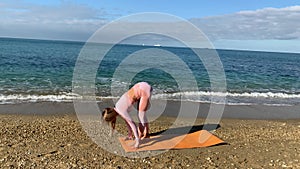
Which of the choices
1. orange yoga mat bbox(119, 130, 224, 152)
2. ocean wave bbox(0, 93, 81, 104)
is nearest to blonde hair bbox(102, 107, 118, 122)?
orange yoga mat bbox(119, 130, 224, 152)

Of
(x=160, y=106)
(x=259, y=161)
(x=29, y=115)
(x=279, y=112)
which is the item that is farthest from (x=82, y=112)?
(x=279, y=112)

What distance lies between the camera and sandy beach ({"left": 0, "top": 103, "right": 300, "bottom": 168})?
689cm

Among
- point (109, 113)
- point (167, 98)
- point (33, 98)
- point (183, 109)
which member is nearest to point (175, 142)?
point (109, 113)

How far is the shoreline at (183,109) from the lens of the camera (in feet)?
43.7

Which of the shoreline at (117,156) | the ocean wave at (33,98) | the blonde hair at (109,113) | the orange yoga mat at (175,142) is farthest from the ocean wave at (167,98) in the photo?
the orange yoga mat at (175,142)

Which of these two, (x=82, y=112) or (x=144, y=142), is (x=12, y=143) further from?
(x=82, y=112)

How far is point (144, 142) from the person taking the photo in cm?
843

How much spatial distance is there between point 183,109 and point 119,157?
8.18 metres

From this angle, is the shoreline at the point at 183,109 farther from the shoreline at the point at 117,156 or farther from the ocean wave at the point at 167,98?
the shoreline at the point at 117,156

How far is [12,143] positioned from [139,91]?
3722 millimetres

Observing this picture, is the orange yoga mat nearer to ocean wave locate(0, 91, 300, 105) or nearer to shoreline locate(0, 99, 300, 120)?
shoreline locate(0, 99, 300, 120)

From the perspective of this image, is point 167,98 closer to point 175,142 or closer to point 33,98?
point 33,98

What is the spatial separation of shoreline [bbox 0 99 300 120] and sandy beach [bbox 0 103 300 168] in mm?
2097

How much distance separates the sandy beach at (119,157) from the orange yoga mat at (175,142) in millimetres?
274
